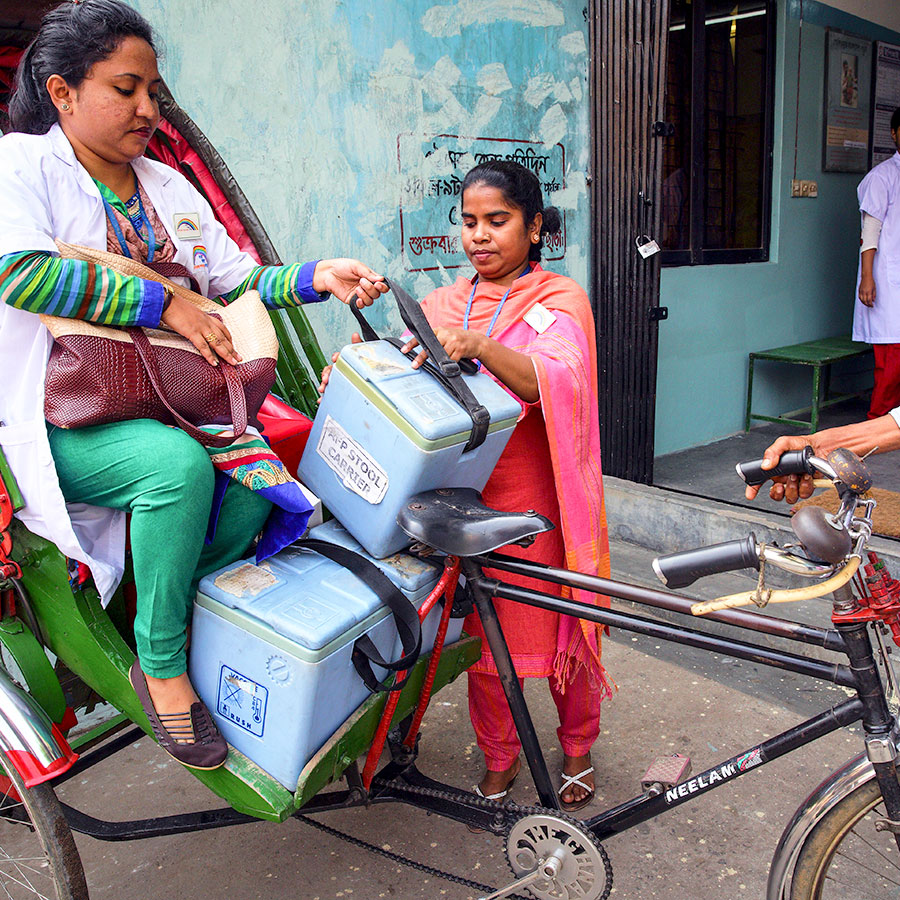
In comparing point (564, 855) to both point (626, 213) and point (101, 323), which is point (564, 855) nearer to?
point (101, 323)

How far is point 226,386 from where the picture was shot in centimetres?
168

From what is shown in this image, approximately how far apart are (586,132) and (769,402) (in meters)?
2.49

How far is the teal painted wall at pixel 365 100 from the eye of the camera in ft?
Result: 9.71

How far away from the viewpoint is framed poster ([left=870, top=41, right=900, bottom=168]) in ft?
19.9

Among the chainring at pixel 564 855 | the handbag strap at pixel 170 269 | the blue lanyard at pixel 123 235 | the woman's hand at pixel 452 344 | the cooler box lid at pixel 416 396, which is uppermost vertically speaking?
the blue lanyard at pixel 123 235

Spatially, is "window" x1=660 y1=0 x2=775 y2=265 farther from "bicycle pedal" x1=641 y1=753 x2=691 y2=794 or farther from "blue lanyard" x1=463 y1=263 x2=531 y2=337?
"bicycle pedal" x1=641 y1=753 x2=691 y2=794

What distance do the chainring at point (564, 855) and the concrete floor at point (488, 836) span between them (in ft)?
0.44

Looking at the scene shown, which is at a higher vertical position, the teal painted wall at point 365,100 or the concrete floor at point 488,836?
the teal painted wall at point 365,100

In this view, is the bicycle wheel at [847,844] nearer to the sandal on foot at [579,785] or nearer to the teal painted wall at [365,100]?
the sandal on foot at [579,785]

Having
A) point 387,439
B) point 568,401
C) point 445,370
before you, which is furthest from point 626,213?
point 387,439

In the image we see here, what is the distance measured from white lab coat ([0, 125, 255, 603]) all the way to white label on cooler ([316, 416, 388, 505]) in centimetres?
43

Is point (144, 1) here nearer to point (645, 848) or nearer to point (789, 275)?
point (645, 848)

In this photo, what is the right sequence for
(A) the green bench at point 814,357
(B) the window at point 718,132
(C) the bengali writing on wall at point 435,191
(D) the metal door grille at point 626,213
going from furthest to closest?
(A) the green bench at point 814,357 < (B) the window at point 718,132 < (D) the metal door grille at point 626,213 < (C) the bengali writing on wall at point 435,191

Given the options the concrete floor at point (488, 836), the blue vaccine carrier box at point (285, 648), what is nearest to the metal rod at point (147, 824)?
the blue vaccine carrier box at point (285, 648)
